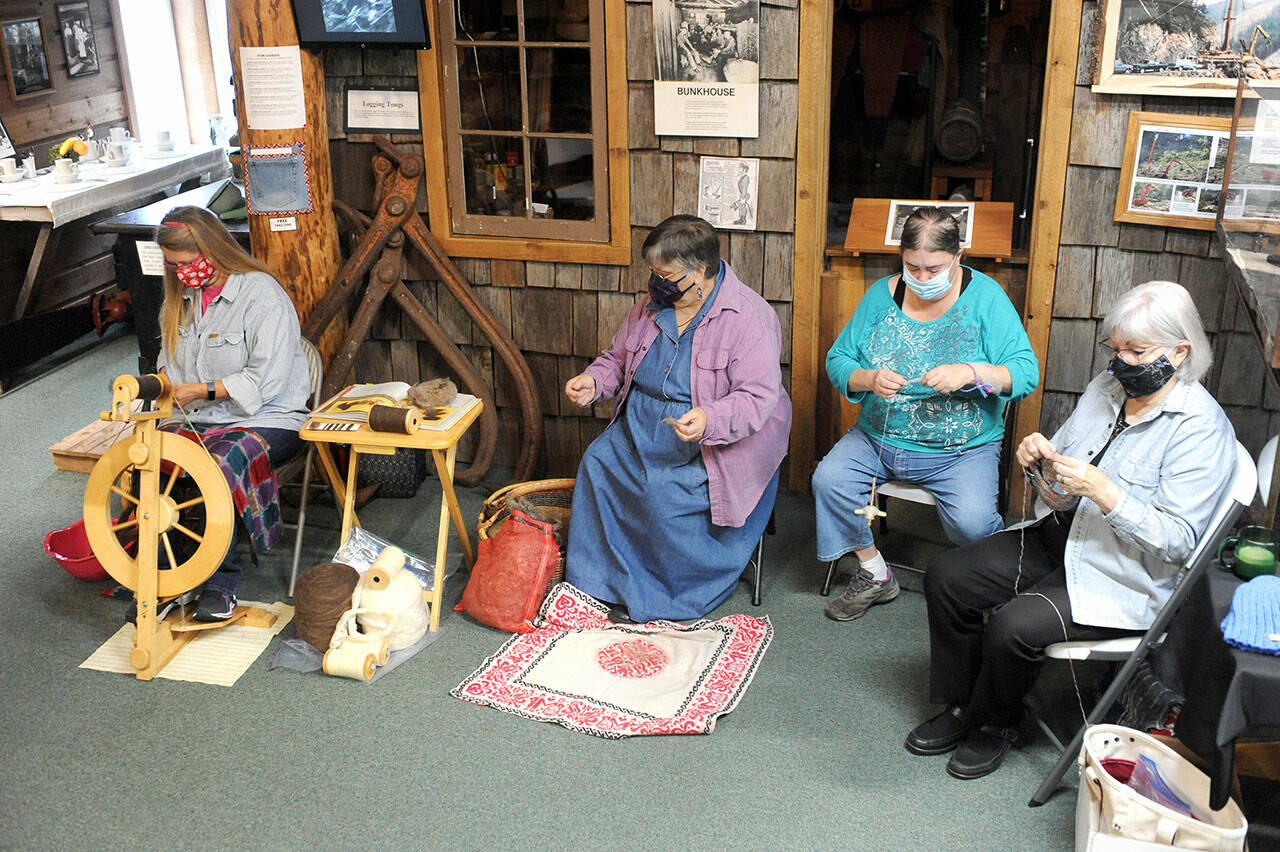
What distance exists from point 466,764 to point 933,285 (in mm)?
1823

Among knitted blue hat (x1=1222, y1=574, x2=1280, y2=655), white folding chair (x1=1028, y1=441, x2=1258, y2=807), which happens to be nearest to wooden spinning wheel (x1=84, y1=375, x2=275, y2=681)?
white folding chair (x1=1028, y1=441, x2=1258, y2=807)

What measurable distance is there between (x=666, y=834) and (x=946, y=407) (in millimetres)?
1483

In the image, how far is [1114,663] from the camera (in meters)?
2.99

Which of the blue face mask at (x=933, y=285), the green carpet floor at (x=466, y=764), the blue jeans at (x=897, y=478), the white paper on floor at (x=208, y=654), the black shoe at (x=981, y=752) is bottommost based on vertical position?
the green carpet floor at (x=466, y=764)

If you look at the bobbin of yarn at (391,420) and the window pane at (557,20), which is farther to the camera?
the window pane at (557,20)

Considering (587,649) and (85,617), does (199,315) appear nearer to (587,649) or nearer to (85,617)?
(85,617)

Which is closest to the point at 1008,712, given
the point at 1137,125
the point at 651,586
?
the point at 651,586

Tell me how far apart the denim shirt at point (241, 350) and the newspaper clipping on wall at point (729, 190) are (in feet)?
4.78

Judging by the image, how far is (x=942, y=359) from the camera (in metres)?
3.37

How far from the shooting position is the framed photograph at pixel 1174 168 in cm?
343

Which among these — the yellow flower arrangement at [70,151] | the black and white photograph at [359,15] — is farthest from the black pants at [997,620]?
the yellow flower arrangement at [70,151]

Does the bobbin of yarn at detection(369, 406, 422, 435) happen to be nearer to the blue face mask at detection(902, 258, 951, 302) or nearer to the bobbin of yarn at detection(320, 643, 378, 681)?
the bobbin of yarn at detection(320, 643, 378, 681)

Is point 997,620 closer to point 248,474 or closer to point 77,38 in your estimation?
point 248,474

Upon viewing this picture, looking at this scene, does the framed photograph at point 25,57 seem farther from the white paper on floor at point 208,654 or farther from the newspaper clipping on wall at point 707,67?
the newspaper clipping on wall at point 707,67
